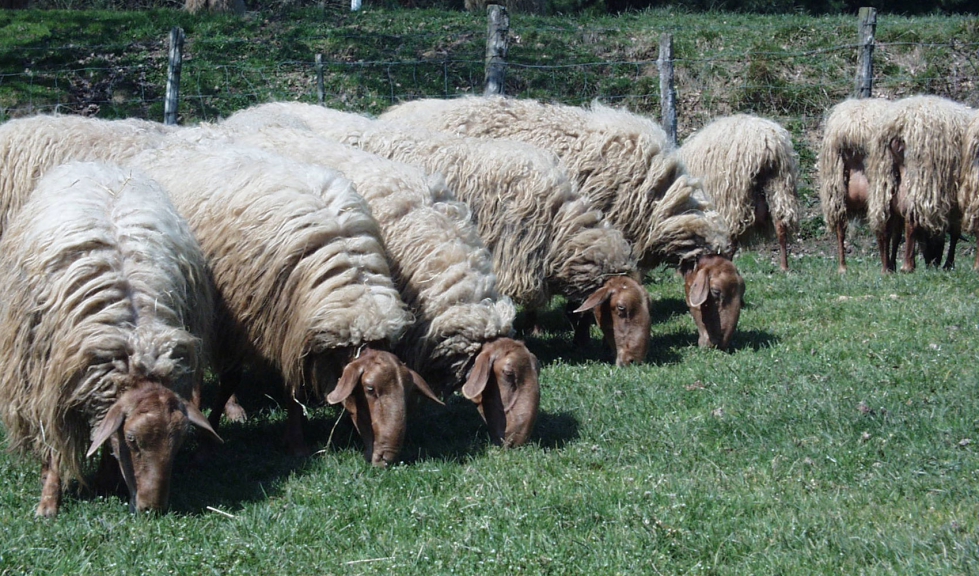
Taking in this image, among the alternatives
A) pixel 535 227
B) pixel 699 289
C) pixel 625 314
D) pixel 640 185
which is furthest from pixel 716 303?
pixel 535 227

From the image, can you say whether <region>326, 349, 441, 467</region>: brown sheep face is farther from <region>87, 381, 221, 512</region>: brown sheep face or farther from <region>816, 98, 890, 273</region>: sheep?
<region>816, 98, 890, 273</region>: sheep

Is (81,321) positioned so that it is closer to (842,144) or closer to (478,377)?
(478,377)

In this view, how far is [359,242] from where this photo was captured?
5766 millimetres

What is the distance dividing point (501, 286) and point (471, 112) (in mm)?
2242

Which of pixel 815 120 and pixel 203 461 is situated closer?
pixel 203 461

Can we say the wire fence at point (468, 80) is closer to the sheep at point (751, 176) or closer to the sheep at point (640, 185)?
the sheep at point (751, 176)

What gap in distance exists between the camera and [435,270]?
6156 mm

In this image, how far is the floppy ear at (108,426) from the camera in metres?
4.50

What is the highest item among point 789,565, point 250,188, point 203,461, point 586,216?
point 250,188

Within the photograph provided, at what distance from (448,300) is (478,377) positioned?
597 millimetres

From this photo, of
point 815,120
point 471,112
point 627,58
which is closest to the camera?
point 471,112

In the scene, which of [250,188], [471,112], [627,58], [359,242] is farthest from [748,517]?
[627,58]

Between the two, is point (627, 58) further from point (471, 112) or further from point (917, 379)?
point (917, 379)

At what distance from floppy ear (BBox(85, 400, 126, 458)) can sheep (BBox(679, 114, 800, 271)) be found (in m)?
7.44
